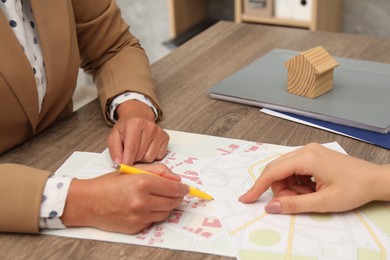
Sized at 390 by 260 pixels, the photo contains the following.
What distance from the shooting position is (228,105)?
4.02 ft

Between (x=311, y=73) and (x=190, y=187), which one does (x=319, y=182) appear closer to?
(x=190, y=187)

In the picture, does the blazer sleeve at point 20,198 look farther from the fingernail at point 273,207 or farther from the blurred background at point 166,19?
the blurred background at point 166,19

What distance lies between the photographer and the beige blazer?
852 mm

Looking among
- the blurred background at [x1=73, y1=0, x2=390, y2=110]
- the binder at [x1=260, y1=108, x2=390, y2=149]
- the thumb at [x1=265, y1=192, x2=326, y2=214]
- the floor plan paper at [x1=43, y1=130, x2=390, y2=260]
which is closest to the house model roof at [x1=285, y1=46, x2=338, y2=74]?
the binder at [x1=260, y1=108, x2=390, y2=149]

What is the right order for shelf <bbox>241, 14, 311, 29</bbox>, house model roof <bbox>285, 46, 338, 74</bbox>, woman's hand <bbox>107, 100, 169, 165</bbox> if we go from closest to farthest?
woman's hand <bbox>107, 100, 169, 165</bbox> → house model roof <bbox>285, 46, 338, 74</bbox> → shelf <bbox>241, 14, 311, 29</bbox>

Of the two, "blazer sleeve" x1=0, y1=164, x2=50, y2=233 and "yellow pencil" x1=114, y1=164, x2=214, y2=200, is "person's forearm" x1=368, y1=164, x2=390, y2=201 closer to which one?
"yellow pencil" x1=114, y1=164, x2=214, y2=200

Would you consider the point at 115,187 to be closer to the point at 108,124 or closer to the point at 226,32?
the point at 108,124

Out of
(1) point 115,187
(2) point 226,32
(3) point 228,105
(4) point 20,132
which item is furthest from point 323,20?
(1) point 115,187

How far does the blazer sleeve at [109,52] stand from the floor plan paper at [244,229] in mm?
305

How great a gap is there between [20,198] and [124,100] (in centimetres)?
41

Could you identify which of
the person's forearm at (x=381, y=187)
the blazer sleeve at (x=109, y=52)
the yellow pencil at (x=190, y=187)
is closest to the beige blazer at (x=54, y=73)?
the blazer sleeve at (x=109, y=52)

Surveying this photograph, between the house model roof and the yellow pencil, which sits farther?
the house model roof

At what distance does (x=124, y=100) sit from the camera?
120 centimetres

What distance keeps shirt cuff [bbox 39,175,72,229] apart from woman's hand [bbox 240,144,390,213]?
27cm
